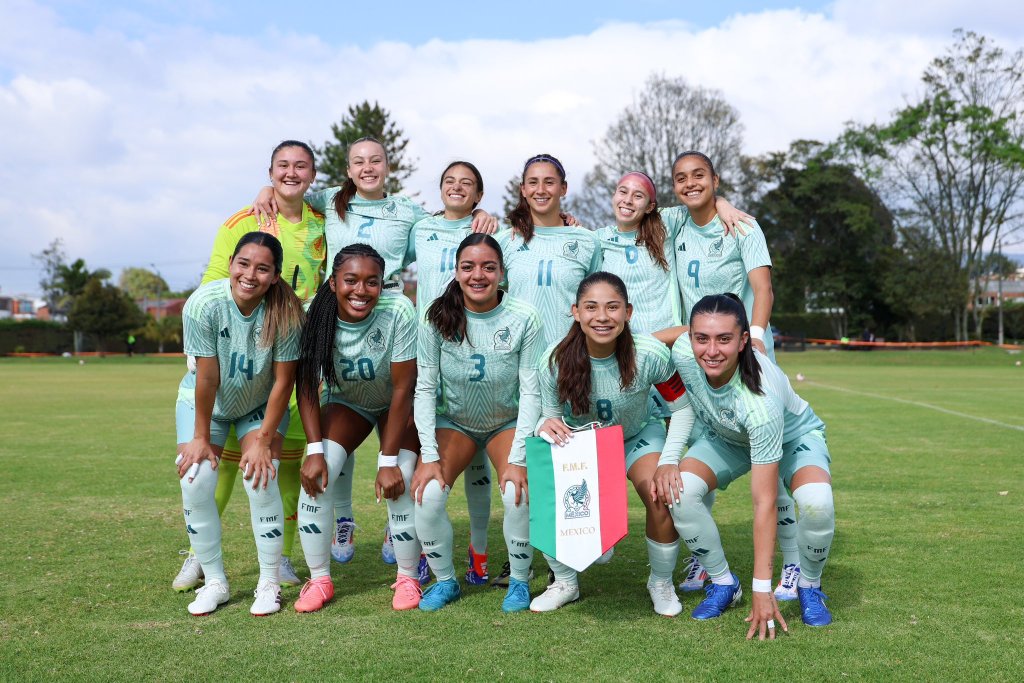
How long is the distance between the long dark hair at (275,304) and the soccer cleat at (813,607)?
2.86m

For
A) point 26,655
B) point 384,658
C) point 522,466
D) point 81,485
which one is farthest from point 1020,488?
point 81,485

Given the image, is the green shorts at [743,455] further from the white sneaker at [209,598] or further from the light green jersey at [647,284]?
the white sneaker at [209,598]

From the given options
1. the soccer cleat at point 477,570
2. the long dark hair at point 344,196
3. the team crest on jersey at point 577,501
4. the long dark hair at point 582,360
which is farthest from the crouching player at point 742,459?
the long dark hair at point 344,196

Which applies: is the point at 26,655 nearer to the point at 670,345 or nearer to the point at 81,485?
the point at 670,345

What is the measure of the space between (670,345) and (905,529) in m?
2.51

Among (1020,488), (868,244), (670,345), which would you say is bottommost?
(1020,488)

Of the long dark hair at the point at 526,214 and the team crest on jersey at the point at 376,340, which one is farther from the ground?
the long dark hair at the point at 526,214

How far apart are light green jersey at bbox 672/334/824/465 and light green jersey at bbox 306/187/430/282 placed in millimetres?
1937

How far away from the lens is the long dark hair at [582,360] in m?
4.24

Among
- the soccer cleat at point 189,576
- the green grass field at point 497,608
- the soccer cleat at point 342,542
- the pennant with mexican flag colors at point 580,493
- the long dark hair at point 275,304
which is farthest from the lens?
the soccer cleat at point 342,542

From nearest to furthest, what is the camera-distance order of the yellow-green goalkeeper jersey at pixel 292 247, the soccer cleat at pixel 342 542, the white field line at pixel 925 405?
the yellow-green goalkeeper jersey at pixel 292 247 < the soccer cleat at pixel 342 542 < the white field line at pixel 925 405

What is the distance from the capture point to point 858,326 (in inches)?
2104

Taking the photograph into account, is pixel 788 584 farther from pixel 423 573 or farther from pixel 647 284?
pixel 423 573

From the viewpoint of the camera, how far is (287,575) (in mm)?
4914
